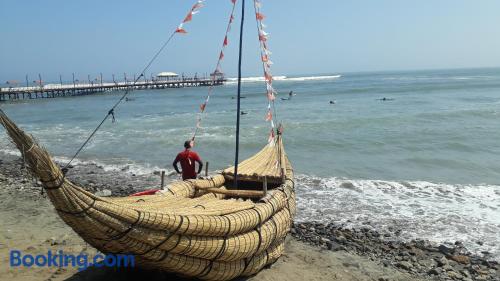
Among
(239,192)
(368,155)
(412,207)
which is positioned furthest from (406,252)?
(368,155)

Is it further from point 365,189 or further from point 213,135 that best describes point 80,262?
point 213,135

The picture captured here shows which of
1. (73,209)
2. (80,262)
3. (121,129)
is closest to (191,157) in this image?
(80,262)

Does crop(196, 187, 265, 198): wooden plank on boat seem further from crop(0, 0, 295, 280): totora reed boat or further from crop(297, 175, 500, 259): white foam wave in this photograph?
crop(297, 175, 500, 259): white foam wave

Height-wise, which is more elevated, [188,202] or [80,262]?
[188,202]

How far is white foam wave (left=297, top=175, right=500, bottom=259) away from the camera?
8336 mm

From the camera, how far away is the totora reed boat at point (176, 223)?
376 centimetres

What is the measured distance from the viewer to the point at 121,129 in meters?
25.5

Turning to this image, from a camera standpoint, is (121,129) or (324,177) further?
(121,129)

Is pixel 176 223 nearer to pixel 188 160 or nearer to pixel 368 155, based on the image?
pixel 188 160

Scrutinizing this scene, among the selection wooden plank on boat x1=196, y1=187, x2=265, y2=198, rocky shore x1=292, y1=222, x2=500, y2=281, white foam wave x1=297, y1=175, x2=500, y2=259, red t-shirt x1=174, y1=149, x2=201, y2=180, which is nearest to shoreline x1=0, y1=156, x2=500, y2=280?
rocky shore x1=292, y1=222, x2=500, y2=281

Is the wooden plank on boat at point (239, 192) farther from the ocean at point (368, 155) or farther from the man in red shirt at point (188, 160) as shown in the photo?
the ocean at point (368, 155)

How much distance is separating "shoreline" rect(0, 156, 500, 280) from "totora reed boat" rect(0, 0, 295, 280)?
24.0 inches

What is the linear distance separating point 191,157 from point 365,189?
5.60 metres

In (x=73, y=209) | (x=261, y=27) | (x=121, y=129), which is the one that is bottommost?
(x=121, y=129)
